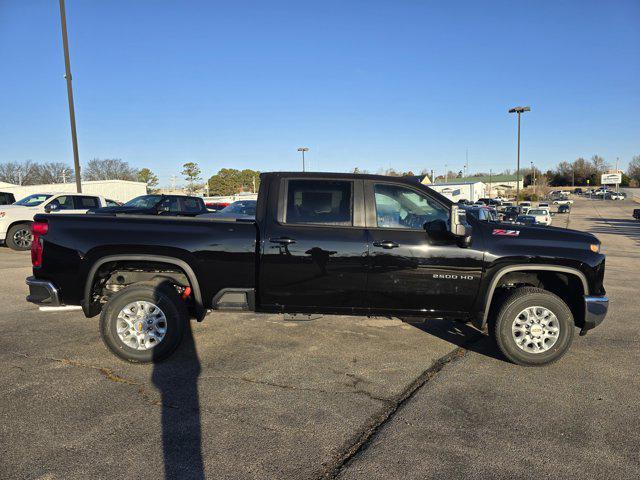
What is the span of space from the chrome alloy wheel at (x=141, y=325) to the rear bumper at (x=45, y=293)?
66 centimetres

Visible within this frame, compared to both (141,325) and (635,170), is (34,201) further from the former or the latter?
(635,170)

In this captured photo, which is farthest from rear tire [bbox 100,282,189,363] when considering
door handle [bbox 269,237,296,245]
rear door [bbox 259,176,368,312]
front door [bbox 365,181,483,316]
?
front door [bbox 365,181,483,316]

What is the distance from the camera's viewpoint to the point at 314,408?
11.8 ft

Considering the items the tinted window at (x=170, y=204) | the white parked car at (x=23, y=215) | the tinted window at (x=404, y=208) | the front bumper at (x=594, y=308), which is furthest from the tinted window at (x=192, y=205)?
the front bumper at (x=594, y=308)

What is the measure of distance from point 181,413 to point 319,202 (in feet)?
7.66

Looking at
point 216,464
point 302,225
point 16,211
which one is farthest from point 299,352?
point 16,211

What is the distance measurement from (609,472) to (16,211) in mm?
14495

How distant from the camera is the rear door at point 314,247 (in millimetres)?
4434

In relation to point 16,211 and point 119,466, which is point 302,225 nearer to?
point 119,466

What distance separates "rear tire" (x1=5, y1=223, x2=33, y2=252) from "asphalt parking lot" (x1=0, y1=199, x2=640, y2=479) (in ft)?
28.7

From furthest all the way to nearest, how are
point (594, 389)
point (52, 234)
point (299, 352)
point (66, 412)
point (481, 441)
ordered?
point (299, 352), point (52, 234), point (594, 389), point (66, 412), point (481, 441)

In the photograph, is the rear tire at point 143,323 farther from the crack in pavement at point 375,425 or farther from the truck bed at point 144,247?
the crack in pavement at point 375,425

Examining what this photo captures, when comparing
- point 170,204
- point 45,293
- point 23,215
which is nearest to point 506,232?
point 45,293

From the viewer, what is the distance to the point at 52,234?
443 cm
